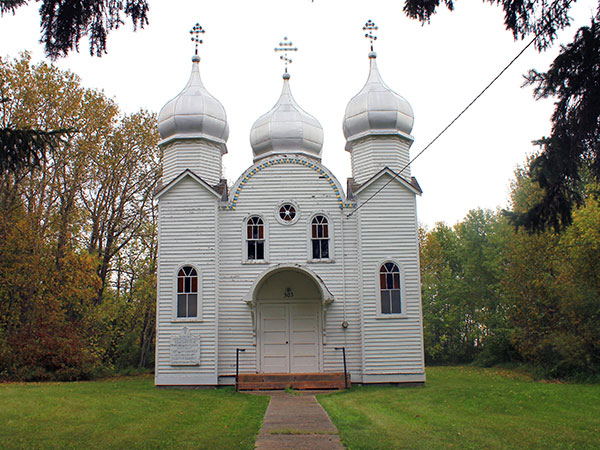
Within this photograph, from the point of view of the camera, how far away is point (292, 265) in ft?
55.3

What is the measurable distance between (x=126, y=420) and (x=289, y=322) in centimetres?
811

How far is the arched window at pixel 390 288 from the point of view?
1725 cm

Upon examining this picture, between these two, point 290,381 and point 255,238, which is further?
point 255,238

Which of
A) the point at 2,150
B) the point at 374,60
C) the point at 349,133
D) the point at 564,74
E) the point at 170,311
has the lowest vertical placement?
the point at 170,311

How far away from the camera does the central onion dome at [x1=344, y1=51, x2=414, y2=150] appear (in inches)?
731

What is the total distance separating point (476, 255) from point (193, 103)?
2323 cm

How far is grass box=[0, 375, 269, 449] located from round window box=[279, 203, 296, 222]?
559 centimetres

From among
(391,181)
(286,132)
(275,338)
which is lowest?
(275,338)

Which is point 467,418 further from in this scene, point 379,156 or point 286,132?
point 286,132

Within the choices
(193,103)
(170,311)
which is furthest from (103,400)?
(193,103)

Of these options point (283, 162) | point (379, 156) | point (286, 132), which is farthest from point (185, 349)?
point (379, 156)

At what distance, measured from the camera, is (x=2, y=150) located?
655cm

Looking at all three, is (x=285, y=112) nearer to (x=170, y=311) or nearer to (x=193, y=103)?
(x=193, y=103)

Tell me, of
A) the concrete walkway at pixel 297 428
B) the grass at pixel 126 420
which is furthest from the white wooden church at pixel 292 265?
the concrete walkway at pixel 297 428
